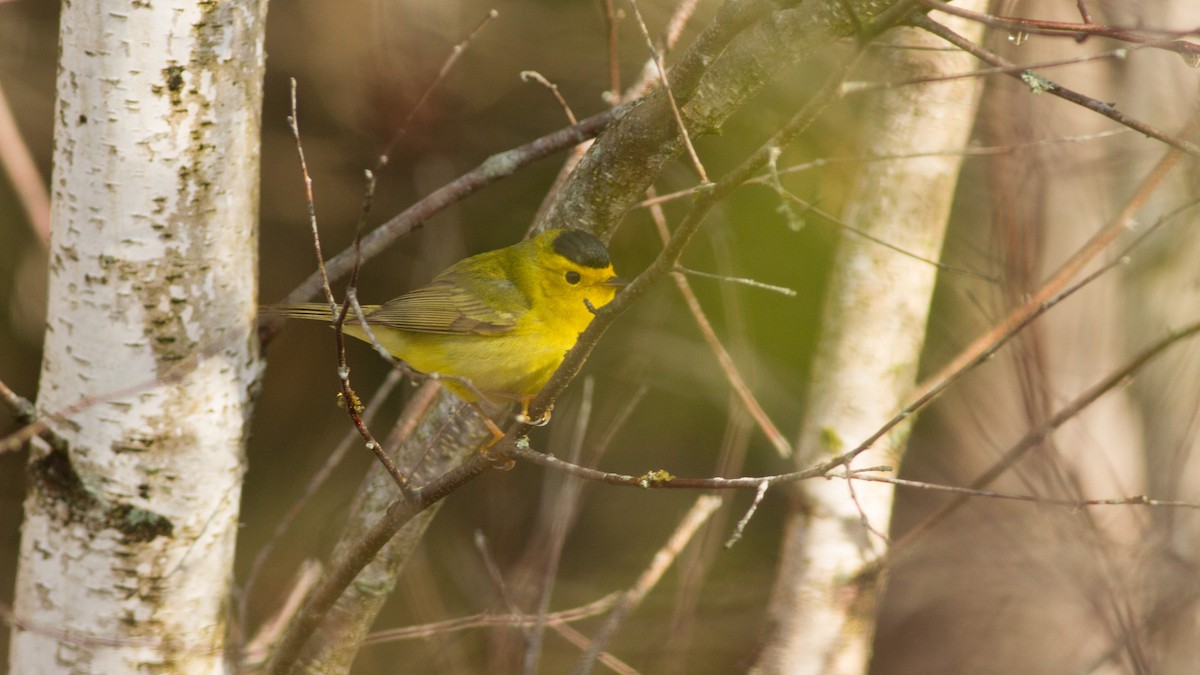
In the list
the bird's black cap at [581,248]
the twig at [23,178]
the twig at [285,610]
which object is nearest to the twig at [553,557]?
the bird's black cap at [581,248]

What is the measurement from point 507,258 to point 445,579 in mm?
3244

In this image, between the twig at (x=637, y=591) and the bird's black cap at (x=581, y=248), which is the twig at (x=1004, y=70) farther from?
the twig at (x=637, y=591)

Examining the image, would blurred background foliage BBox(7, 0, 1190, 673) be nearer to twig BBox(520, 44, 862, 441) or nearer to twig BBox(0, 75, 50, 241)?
twig BBox(0, 75, 50, 241)

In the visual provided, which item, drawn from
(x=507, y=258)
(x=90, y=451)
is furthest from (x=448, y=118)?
(x=90, y=451)

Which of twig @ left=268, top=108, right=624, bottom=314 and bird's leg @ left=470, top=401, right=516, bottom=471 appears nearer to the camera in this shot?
bird's leg @ left=470, top=401, right=516, bottom=471

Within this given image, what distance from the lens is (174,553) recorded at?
8.22 ft

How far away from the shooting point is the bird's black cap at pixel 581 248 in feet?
8.91

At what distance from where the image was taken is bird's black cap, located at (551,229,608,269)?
8.91ft

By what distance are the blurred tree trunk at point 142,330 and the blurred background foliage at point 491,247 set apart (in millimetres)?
2019

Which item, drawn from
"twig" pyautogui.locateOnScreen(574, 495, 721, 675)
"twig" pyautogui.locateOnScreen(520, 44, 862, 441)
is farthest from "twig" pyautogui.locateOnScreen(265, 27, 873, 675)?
"twig" pyautogui.locateOnScreen(574, 495, 721, 675)

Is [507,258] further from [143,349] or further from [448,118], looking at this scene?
[448,118]

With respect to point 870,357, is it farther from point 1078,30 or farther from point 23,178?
point 23,178

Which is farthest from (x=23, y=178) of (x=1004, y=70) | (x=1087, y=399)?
(x=1087, y=399)

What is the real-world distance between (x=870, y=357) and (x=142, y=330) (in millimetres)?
2311
